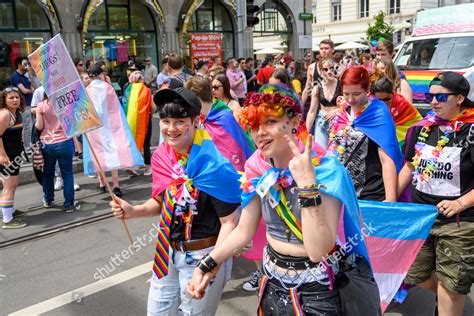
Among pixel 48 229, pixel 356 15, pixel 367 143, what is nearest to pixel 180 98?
pixel 367 143

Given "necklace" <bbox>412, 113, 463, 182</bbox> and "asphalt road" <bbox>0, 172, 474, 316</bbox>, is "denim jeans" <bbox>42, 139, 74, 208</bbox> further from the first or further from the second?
"necklace" <bbox>412, 113, 463, 182</bbox>

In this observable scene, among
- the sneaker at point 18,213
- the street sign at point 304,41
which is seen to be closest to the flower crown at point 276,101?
the sneaker at point 18,213

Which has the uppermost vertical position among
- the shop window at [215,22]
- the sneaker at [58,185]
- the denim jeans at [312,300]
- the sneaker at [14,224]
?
the shop window at [215,22]

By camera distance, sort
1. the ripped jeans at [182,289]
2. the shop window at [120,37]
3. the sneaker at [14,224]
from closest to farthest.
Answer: the ripped jeans at [182,289] < the sneaker at [14,224] < the shop window at [120,37]

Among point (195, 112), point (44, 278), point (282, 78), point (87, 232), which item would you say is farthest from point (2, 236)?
point (195, 112)

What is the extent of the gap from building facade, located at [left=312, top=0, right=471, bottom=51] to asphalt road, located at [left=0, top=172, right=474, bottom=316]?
133 feet

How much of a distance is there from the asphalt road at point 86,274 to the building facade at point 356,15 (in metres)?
40.6

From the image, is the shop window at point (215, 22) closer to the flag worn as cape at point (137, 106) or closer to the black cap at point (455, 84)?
the flag worn as cape at point (137, 106)

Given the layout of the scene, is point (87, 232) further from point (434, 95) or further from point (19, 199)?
point (434, 95)

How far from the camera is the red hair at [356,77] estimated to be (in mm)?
3547

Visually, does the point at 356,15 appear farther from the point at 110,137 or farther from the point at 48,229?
the point at 48,229

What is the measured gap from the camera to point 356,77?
3.55 m

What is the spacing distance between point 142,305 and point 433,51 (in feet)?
30.8

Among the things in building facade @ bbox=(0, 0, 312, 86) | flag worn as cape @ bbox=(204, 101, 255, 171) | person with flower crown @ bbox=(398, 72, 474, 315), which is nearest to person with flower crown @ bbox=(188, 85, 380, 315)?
person with flower crown @ bbox=(398, 72, 474, 315)
